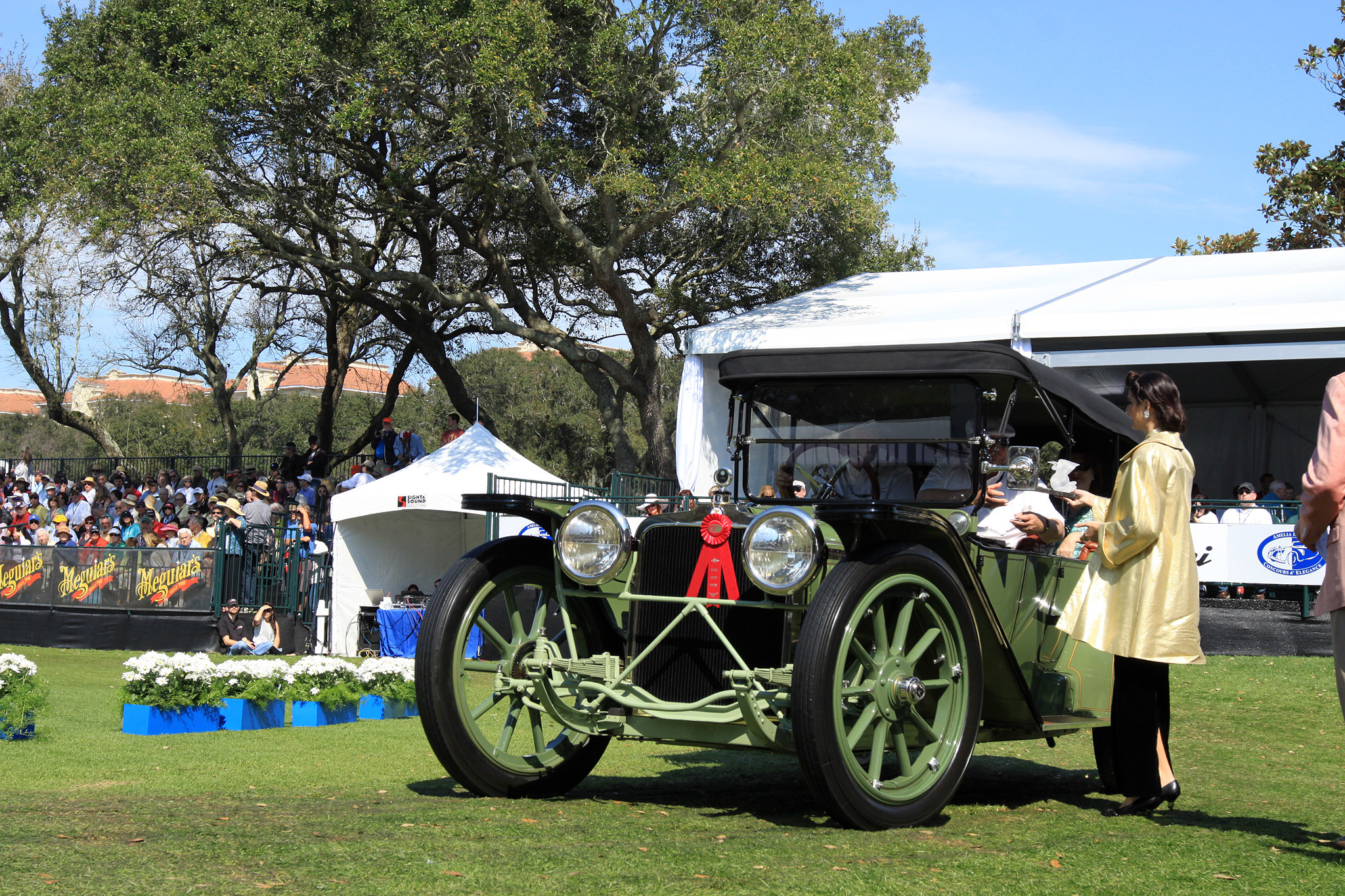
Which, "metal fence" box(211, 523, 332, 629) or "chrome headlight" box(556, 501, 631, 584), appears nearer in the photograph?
"chrome headlight" box(556, 501, 631, 584)

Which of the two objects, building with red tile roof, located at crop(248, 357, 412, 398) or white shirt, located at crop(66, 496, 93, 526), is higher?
building with red tile roof, located at crop(248, 357, 412, 398)

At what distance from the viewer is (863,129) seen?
1966 cm

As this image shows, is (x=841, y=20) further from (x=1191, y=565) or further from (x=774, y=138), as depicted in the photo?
(x=1191, y=565)

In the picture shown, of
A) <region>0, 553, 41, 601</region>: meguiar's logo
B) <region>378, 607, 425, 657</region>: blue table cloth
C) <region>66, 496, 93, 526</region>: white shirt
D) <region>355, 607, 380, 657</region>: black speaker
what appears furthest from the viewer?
<region>66, 496, 93, 526</region>: white shirt

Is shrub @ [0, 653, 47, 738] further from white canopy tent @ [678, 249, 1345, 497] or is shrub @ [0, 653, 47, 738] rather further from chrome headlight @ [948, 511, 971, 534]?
chrome headlight @ [948, 511, 971, 534]

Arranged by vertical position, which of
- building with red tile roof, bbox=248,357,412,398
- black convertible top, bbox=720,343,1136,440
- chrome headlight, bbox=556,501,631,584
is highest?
building with red tile roof, bbox=248,357,412,398

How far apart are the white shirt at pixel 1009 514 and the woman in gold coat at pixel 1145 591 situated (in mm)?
453

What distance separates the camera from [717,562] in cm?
483

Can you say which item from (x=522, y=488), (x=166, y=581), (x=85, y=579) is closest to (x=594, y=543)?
(x=522, y=488)

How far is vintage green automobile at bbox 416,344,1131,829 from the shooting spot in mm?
4441

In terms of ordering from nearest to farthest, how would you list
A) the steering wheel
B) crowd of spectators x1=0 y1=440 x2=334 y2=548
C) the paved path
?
the steering wheel, the paved path, crowd of spectators x1=0 y1=440 x2=334 y2=548

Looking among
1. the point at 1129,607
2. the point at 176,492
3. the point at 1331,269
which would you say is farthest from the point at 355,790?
the point at 176,492

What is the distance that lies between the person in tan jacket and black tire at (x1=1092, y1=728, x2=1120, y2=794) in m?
1.57

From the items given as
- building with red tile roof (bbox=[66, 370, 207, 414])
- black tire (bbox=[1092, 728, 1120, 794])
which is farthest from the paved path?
building with red tile roof (bbox=[66, 370, 207, 414])
